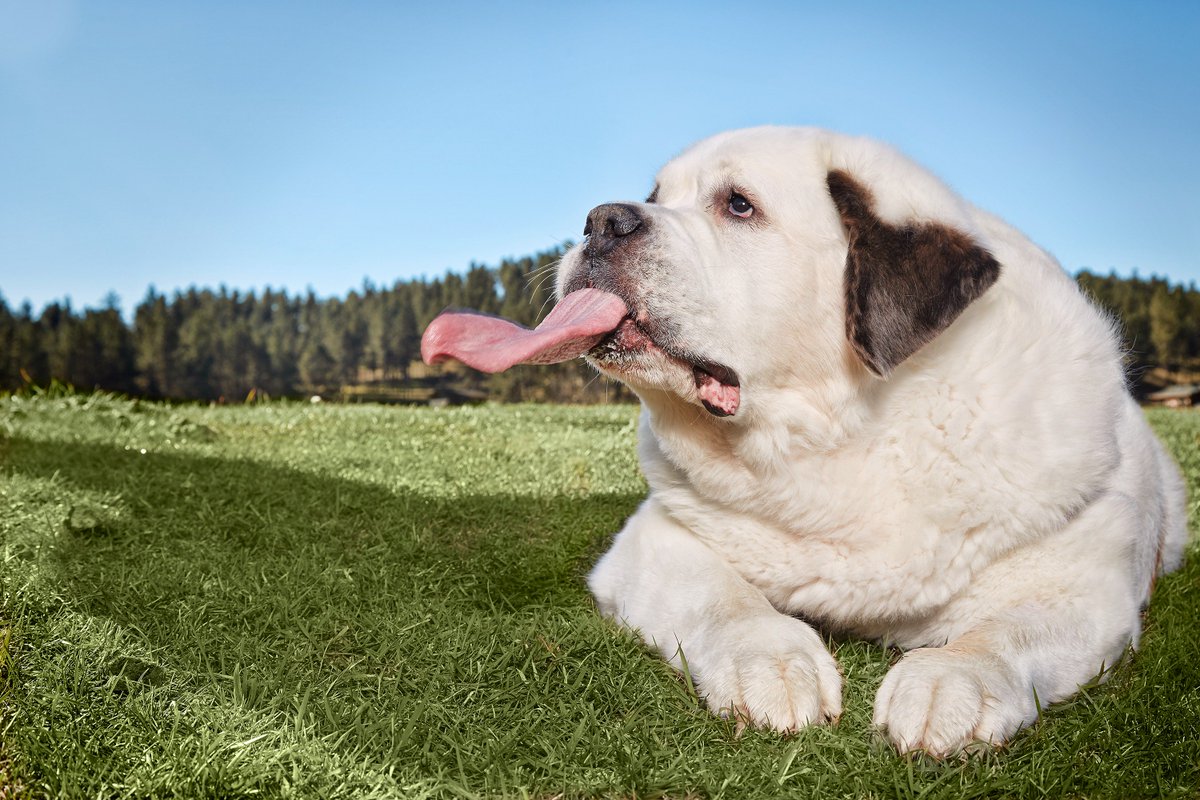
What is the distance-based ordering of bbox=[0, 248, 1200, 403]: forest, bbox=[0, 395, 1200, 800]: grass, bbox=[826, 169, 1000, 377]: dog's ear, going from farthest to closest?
1. bbox=[0, 248, 1200, 403]: forest
2. bbox=[826, 169, 1000, 377]: dog's ear
3. bbox=[0, 395, 1200, 800]: grass

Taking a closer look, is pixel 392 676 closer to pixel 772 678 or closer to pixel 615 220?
pixel 772 678

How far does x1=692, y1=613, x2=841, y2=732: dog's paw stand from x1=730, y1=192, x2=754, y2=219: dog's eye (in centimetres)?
104

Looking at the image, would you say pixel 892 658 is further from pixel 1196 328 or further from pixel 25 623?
pixel 1196 328

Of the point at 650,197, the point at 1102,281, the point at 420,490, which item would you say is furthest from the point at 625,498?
the point at 1102,281

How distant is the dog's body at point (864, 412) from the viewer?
2297 millimetres

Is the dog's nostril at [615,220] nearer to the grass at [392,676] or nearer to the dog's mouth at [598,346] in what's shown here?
the dog's mouth at [598,346]

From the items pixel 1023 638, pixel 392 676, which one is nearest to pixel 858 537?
pixel 1023 638

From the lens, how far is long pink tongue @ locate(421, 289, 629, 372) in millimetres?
2312

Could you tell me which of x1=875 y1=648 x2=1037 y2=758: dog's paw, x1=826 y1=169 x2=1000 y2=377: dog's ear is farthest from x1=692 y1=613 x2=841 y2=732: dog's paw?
x1=826 y1=169 x2=1000 y2=377: dog's ear

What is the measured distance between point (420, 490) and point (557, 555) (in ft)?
4.34

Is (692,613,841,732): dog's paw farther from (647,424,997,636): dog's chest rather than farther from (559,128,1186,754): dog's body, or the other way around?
(647,424,997,636): dog's chest

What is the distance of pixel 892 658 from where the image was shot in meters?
2.54

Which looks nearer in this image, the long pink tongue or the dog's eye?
the long pink tongue

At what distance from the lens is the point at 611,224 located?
7.78 ft
